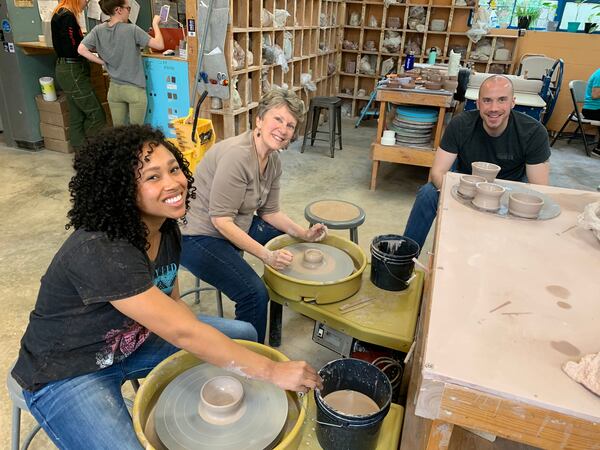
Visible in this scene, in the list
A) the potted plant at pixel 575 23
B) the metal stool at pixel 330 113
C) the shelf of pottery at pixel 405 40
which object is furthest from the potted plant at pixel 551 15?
the metal stool at pixel 330 113

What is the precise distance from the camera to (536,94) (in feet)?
15.3

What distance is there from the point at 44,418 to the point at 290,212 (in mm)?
2658

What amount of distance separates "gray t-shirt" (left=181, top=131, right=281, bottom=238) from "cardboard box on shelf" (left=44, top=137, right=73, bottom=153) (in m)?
3.53

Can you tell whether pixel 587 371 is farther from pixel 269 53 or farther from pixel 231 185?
pixel 269 53

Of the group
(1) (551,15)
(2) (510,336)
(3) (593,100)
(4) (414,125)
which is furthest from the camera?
(1) (551,15)

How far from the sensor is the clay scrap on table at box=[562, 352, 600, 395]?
0.84 m

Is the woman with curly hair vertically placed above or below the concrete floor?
above

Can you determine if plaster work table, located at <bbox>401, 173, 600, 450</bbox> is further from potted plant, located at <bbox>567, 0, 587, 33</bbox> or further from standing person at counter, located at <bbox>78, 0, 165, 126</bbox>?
potted plant, located at <bbox>567, 0, 587, 33</bbox>

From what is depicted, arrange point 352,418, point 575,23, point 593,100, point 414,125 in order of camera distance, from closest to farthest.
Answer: point 352,418 → point 414,125 → point 593,100 → point 575,23

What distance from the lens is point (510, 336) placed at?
98 cm

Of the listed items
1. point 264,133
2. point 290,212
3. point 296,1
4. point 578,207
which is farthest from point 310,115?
point 578,207

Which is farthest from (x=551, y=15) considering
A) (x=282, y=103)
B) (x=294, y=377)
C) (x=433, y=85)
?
(x=294, y=377)

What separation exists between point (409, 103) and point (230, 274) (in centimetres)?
272

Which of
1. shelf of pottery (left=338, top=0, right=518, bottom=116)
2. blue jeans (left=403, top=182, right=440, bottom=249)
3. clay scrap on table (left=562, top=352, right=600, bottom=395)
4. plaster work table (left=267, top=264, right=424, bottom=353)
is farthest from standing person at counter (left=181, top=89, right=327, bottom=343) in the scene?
shelf of pottery (left=338, top=0, right=518, bottom=116)
